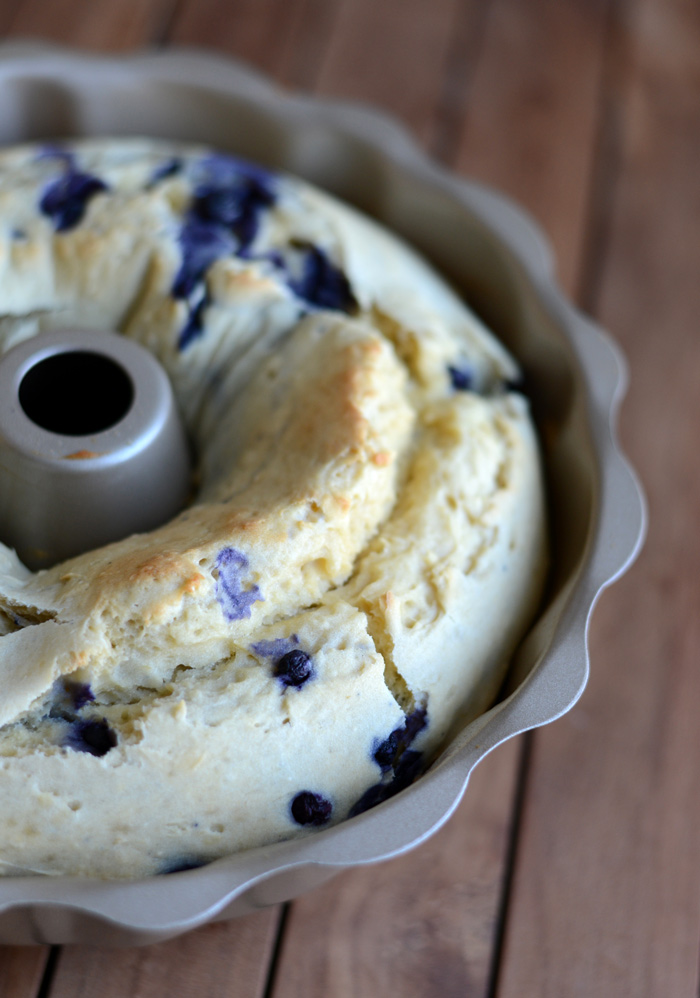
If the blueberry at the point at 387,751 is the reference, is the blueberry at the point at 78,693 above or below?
below

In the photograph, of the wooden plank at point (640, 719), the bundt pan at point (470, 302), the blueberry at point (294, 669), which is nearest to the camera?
the bundt pan at point (470, 302)

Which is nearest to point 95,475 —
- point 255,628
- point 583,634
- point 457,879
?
point 255,628

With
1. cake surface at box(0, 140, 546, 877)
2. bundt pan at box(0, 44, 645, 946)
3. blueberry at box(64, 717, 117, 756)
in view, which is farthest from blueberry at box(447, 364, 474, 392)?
blueberry at box(64, 717, 117, 756)

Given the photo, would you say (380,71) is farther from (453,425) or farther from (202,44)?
(453,425)

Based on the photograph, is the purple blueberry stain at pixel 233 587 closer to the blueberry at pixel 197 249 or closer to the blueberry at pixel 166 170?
the blueberry at pixel 197 249

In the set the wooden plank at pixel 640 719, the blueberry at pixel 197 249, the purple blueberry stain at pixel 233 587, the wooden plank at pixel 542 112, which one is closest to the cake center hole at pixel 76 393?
the blueberry at pixel 197 249

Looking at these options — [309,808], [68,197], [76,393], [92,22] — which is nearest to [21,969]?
[309,808]
